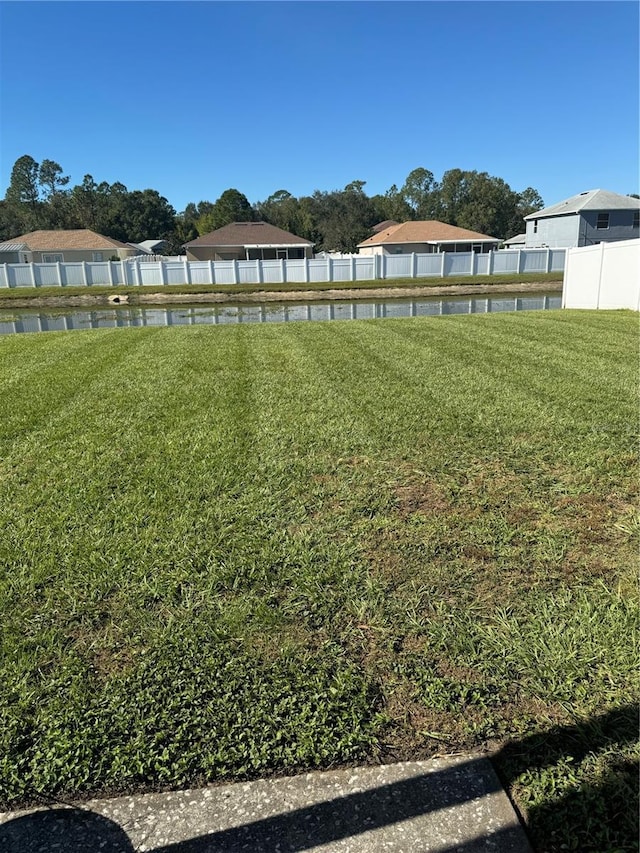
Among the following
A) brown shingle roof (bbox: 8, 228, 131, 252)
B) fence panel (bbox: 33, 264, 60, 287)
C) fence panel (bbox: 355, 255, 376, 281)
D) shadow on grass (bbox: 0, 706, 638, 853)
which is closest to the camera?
shadow on grass (bbox: 0, 706, 638, 853)

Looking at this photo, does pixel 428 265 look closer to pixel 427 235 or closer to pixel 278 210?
pixel 427 235

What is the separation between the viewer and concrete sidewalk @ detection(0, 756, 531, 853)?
1729 millimetres

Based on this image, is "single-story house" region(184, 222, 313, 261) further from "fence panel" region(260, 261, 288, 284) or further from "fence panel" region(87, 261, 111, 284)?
"fence panel" region(87, 261, 111, 284)

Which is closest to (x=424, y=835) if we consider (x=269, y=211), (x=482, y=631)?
(x=482, y=631)

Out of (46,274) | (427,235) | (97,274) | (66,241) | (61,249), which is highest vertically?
(66,241)

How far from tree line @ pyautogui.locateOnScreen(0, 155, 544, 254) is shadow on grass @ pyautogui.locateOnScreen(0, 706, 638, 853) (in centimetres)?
7368

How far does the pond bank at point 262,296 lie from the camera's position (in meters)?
Answer: 28.8

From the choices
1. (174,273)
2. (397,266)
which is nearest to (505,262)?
(397,266)

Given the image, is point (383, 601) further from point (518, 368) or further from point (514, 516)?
point (518, 368)

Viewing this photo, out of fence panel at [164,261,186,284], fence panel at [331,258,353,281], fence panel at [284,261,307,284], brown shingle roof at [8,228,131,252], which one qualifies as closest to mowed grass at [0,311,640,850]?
fence panel at [284,261,307,284]

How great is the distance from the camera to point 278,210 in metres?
91.3

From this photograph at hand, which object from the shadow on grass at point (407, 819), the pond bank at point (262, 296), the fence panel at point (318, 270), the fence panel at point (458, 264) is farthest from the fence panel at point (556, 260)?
the shadow on grass at point (407, 819)

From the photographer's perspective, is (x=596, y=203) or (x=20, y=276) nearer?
(x=20, y=276)

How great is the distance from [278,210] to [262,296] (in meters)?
67.8
